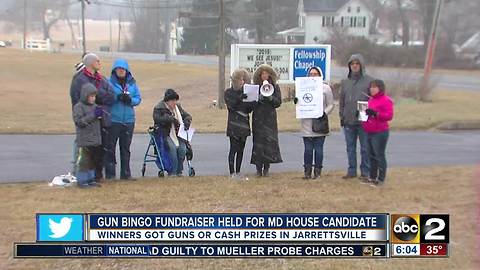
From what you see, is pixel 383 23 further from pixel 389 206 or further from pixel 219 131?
pixel 389 206

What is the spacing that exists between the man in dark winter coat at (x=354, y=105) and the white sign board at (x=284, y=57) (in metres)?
11.0

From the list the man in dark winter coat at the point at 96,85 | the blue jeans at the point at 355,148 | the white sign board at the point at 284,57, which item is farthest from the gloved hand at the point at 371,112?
the white sign board at the point at 284,57

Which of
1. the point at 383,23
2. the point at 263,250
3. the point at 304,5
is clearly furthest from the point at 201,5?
the point at 263,250

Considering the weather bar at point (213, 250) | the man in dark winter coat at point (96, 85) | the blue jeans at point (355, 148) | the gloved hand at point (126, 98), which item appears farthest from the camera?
the blue jeans at point (355, 148)

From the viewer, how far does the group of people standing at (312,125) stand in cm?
896

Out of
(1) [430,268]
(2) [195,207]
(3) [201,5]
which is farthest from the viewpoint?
(3) [201,5]

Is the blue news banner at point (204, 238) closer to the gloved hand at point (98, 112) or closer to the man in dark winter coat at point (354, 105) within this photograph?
the gloved hand at point (98, 112)

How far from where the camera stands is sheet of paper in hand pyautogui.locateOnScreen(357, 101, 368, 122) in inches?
350

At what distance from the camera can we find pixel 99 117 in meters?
8.73

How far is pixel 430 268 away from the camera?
5793 millimetres

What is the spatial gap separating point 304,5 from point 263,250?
268ft

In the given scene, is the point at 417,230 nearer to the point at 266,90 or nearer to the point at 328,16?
the point at 266,90

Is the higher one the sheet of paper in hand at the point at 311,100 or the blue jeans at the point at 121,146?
the sheet of paper in hand at the point at 311,100

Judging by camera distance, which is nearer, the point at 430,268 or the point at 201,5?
the point at 430,268
